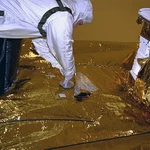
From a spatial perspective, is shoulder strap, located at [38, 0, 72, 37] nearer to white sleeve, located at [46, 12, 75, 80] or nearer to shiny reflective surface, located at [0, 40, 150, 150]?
white sleeve, located at [46, 12, 75, 80]

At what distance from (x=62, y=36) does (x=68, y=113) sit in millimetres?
246

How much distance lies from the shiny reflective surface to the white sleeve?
0.16m

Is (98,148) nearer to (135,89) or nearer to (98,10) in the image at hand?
(135,89)

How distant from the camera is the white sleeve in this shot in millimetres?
865

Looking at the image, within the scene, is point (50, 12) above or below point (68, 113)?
above

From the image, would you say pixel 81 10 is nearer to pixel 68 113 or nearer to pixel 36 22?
pixel 36 22

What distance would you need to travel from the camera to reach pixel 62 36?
875 mm

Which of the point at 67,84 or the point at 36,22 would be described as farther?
the point at 67,84

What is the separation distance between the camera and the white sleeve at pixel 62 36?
865mm

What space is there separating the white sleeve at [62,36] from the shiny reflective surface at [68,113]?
165 millimetres

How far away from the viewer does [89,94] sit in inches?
41.1

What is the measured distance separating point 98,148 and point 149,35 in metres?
0.44

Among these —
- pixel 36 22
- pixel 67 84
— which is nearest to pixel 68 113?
pixel 67 84

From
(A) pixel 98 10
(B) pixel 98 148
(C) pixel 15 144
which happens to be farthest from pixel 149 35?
(A) pixel 98 10
